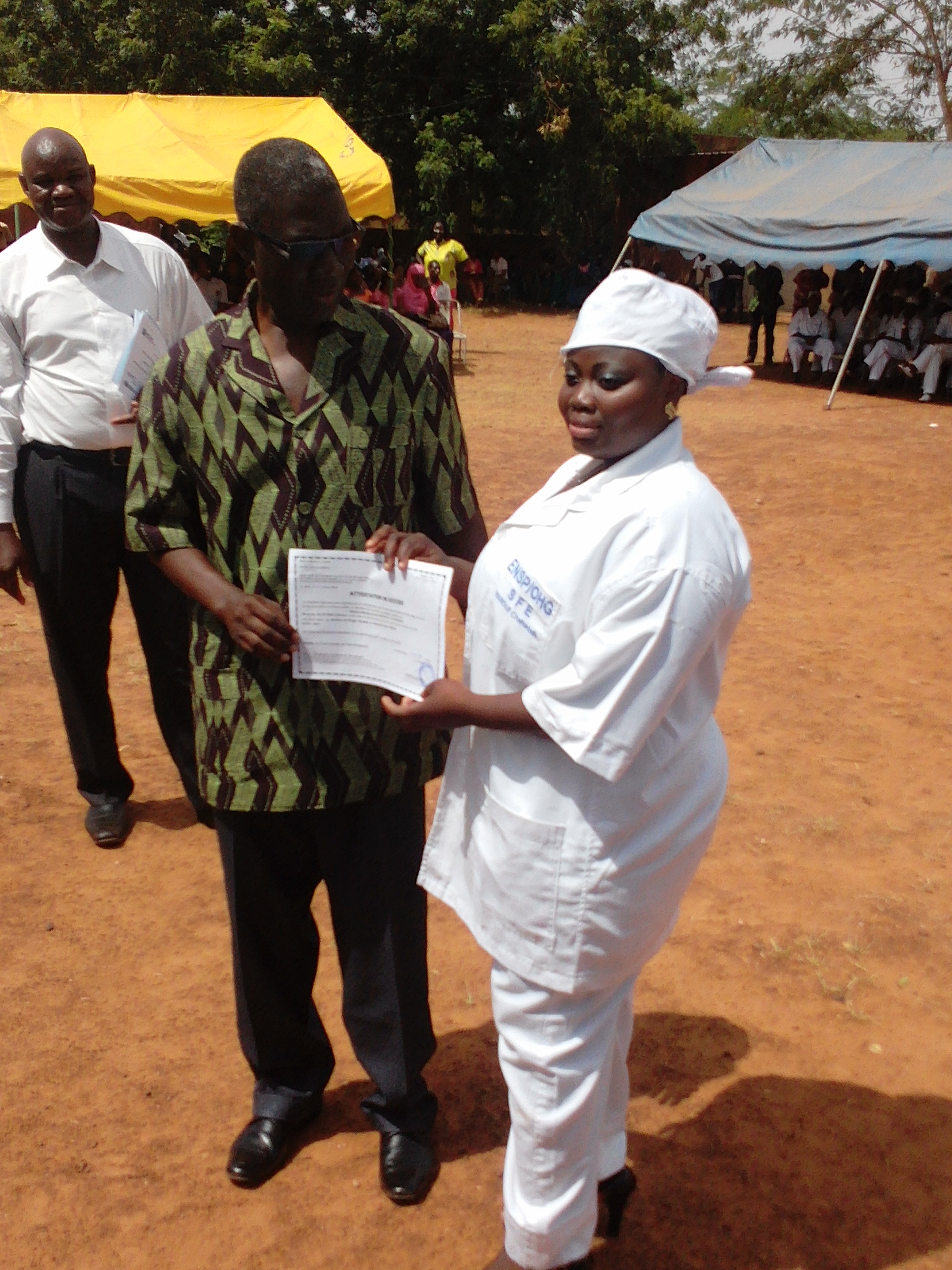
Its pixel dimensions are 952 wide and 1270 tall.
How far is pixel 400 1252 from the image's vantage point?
7.76ft

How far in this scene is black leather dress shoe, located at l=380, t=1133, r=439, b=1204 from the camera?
2.46 meters

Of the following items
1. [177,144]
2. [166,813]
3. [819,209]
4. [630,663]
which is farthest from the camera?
[819,209]

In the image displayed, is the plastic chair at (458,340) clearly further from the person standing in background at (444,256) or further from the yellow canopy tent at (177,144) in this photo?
the yellow canopy tent at (177,144)

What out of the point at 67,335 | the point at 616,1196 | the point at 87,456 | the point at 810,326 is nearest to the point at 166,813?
the point at 87,456

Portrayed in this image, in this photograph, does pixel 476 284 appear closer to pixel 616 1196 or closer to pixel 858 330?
pixel 858 330

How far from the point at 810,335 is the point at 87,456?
1362cm

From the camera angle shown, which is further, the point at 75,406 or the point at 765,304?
the point at 765,304

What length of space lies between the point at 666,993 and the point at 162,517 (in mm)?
1875

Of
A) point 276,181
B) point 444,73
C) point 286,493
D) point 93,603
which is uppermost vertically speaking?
point 444,73

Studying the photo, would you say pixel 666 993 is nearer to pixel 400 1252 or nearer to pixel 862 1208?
pixel 862 1208

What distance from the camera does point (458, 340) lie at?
16.1m

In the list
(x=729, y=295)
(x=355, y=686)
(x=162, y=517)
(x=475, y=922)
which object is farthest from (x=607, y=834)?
(x=729, y=295)

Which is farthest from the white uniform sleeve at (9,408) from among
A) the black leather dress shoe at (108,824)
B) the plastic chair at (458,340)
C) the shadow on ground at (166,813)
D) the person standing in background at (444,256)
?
the person standing in background at (444,256)

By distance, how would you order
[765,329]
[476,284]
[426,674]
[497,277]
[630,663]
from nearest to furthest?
[630,663] → [426,674] → [765,329] → [476,284] → [497,277]
